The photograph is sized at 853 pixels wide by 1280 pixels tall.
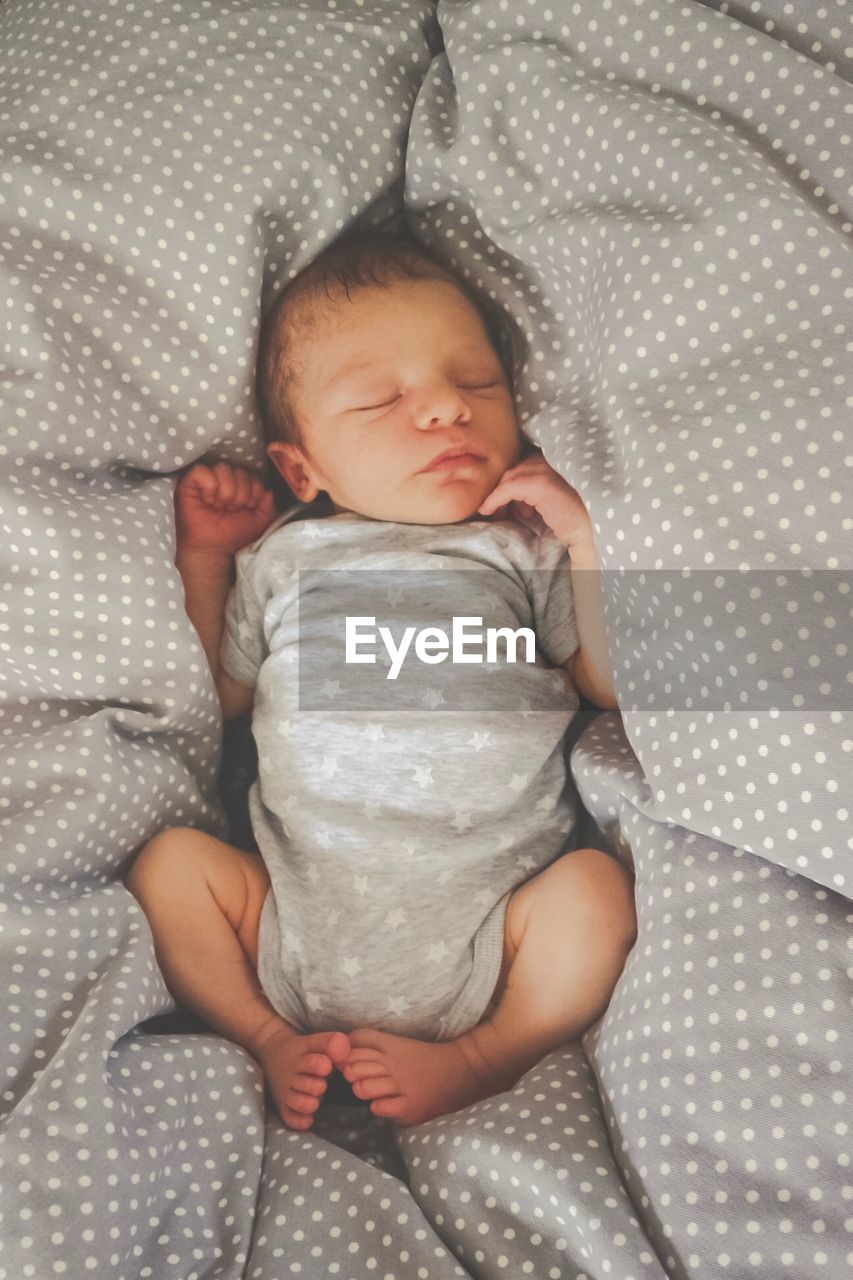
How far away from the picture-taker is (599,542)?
3.34ft

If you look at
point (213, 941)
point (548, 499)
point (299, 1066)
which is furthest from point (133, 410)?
point (299, 1066)

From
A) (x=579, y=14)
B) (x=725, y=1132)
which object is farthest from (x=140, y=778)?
(x=579, y=14)

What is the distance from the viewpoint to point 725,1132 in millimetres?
837

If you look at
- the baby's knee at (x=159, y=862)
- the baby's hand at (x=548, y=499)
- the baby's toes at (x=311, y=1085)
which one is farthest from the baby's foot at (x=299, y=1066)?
the baby's hand at (x=548, y=499)

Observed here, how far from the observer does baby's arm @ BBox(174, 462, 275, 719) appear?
1.26m

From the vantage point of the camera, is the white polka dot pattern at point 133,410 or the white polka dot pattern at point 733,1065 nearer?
the white polka dot pattern at point 733,1065

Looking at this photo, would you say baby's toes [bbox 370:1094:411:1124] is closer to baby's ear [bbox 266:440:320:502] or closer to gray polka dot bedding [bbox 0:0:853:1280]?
gray polka dot bedding [bbox 0:0:853:1280]

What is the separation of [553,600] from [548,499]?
135 millimetres

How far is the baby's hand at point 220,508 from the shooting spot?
1253mm

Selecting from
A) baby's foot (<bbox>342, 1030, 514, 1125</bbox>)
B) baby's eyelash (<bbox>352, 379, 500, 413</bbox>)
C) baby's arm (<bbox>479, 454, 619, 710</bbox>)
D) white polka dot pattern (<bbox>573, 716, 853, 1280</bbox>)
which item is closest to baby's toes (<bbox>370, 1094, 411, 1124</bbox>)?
baby's foot (<bbox>342, 1030, 514, 1125</bbox>)

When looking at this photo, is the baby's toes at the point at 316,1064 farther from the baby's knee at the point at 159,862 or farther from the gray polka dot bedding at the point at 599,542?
the baby's knee at the point at 159,862

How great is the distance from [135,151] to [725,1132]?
104 centimetres

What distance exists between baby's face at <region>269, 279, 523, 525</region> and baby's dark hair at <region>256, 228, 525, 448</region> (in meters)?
0.02

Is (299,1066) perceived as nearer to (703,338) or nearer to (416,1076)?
(416,1076)
